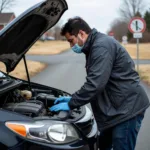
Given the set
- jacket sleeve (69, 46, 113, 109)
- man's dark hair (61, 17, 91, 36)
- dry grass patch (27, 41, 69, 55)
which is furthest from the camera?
dry grass patch (27, 41, 69, 55)

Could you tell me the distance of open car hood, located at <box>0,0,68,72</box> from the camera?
3.51 metres

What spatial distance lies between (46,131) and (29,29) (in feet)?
4.76

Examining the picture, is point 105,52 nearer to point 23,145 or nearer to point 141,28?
point 23,145

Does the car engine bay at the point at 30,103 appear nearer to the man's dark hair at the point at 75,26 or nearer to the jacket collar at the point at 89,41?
the jacket collar at the point at 89,41

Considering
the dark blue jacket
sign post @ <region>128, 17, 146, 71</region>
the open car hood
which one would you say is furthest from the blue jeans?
sign post @ <region>128, 17, 146, 71</region>

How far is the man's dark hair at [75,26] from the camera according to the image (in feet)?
10.8

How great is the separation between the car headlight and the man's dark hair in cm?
86

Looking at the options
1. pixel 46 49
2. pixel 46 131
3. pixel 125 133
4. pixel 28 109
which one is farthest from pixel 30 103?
pixel 46 49

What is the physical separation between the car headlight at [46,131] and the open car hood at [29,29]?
86cm

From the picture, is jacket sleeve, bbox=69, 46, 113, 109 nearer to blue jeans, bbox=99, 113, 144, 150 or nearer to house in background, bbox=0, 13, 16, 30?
blue jeans, bbox=99, 113, 144, 150

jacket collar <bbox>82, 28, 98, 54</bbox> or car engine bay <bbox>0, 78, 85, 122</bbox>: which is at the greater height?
jacket collar <bbox>82, 28, 98, 54</bbox>

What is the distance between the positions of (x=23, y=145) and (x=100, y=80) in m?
0.87

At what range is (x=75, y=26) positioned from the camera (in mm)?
3299

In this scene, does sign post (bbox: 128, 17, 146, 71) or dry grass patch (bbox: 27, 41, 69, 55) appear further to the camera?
dry grass patch (bbox: 27, 41, 69, 55)
